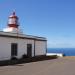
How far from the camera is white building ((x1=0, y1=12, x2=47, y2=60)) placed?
82.9ft

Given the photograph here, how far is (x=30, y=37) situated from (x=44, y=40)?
4.52m

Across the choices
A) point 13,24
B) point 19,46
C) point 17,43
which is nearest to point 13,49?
point 17,43

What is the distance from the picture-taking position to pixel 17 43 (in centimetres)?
2767

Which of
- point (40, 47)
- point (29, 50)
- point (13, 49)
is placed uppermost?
point (13, 49)

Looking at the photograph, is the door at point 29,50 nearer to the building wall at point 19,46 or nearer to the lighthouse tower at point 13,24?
the building wall at point 19,46

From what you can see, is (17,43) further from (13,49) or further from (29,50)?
(29,50)

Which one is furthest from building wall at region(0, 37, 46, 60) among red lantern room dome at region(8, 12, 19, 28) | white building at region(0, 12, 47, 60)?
red lantern room dome at region(8, 12, 19, 28)

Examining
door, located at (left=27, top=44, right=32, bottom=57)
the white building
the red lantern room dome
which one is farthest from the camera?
the red lantern room dome

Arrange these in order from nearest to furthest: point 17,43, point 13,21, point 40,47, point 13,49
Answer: point 13,49
point 17,43
point 13,21
point 40,47

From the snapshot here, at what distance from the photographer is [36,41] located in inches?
1273

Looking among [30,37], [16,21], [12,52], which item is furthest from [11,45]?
[16,21]

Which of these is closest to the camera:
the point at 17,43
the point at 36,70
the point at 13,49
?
the point at 36,70

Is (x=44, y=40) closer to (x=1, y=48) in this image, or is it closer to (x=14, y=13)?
(x=14, y=13)

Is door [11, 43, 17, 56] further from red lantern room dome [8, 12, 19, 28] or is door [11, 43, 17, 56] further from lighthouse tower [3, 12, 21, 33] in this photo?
red lantern room dome [8, 12, 19, 28]
